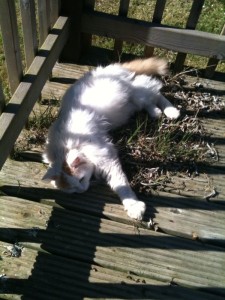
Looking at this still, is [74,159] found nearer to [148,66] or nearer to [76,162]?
[76,162]

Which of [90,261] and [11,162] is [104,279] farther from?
[11,162]

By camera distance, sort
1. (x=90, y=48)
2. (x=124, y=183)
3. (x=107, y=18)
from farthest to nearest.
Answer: (x=90, y=48) < (x=107, y=18) < (x=124, y=183)

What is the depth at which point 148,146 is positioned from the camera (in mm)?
2775

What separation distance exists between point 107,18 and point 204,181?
1.54 m

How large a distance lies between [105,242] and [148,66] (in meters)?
1.53

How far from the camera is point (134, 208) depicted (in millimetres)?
2406

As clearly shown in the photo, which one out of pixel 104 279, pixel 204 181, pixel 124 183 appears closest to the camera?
pixel 104 279

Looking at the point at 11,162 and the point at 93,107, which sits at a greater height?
the point at 93,107

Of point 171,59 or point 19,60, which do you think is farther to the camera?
point 171,59

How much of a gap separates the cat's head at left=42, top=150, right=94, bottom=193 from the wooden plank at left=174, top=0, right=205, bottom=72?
1415mm

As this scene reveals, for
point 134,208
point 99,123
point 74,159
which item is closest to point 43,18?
point 99,123

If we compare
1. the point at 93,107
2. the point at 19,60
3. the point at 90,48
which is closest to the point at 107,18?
the point at 90,48

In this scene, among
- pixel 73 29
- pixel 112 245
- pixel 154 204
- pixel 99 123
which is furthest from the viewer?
pixel 73 29

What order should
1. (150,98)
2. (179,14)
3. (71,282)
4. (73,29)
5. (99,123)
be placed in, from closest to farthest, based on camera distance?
(71,282), (99,123), (150,98), (73,29), (179,14)
